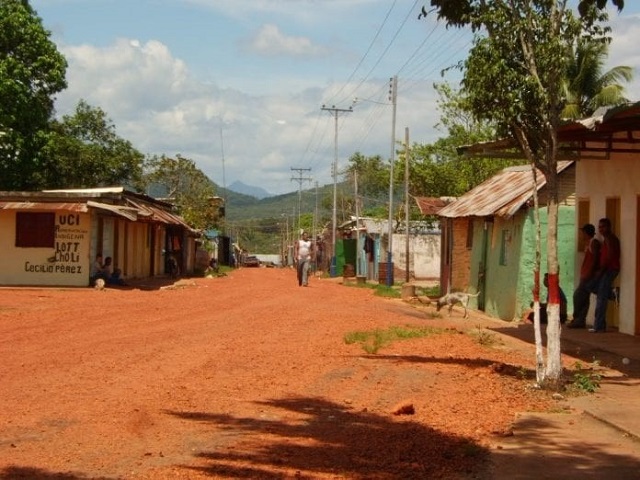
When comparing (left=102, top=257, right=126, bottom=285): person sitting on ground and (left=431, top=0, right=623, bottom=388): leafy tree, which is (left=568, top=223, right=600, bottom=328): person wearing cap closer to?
(left=431, top=0, right=623, bottom=388): leafy tree

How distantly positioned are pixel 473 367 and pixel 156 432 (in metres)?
4.93

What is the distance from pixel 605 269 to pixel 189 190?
49366mm

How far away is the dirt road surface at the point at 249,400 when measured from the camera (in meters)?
6.64

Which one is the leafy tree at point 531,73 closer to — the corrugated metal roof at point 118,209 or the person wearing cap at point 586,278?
the person wearing cap at point 586,278

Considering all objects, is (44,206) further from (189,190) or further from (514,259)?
(189,190)

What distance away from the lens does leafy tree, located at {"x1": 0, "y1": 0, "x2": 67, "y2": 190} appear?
36250 millimetres

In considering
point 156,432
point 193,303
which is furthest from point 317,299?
point 156,432

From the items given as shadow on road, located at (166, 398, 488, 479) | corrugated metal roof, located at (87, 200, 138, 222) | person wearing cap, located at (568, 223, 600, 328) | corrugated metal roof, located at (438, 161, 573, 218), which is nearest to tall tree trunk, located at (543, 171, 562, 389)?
shadow on road, located at (166, 398, 488, 479)

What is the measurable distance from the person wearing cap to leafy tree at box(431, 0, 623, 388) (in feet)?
18.8

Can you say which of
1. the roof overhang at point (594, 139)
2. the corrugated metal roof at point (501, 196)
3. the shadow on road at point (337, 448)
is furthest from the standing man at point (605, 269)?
the shadow on road at point (337, 448)

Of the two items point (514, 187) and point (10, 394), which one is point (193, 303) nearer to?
point (514, 187)

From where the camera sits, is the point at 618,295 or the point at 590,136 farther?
the point at 618,295

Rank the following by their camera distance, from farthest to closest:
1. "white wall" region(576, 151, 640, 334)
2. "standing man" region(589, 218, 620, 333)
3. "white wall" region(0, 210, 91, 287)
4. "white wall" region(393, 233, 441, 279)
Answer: "white wall" region(393, 233, 441, 279) < "white wall" region(0, 210, 91, 287) < "standing man" region(589, 218, 620, 333) < "white wall" region(576, 151, 640, 334)

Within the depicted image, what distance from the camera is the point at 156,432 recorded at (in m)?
7.55
